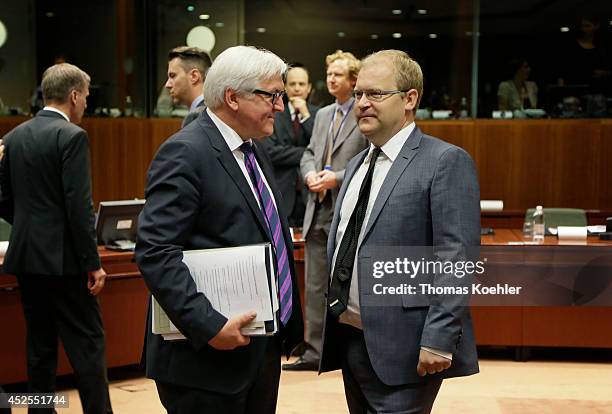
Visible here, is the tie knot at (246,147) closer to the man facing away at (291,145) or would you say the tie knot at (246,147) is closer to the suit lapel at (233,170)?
the suit lapel at (233,170)


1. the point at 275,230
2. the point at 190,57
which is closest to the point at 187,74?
the point at 190,57

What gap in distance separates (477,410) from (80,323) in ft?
6.84

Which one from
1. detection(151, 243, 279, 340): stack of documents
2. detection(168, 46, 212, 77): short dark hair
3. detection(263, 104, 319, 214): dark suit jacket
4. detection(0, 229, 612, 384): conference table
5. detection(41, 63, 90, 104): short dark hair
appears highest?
detection(168, 46, 212, 77): short dark hair

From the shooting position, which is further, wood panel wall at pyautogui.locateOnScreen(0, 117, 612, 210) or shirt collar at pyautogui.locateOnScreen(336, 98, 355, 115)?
wood panel wall at pyautogui.locateOnScreen(0, 117, 612, 210)

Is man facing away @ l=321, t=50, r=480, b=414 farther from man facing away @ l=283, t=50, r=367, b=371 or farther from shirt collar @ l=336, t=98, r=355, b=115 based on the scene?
shirt collar @ l=336, t=98, r=355, b=115

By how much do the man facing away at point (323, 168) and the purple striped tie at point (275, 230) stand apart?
100 inches

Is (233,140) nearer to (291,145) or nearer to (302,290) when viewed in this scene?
(302,290)

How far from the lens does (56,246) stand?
4.12 meters

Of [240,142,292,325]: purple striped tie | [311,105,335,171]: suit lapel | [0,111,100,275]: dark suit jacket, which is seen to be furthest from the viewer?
[311,105,335,171]: suit lapel

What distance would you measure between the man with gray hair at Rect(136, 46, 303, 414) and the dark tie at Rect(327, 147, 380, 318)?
5.4 inches

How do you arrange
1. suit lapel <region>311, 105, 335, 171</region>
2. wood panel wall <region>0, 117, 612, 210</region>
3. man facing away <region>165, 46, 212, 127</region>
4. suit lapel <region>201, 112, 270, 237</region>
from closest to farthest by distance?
suit lapel <region>201, 112, 270, 237</region>, man facing away <region>165, 46, 212, 127</region>, suit lapel <region>311, 105, 335, 171</region>, wood panel wall <region>0, 117, 612, 210</region>

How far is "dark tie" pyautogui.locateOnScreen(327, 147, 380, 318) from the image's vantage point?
2.75 metres

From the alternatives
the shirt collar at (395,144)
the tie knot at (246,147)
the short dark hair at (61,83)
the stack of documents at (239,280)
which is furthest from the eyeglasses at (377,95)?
the short dark hair at (61,83)

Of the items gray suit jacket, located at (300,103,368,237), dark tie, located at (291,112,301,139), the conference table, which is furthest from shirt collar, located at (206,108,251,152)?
dark tie, located at (291,112,301,139)
